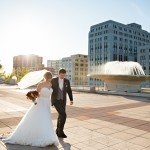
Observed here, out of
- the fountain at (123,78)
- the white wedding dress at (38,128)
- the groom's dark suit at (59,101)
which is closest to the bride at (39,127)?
the white wedding dress at (38,128)

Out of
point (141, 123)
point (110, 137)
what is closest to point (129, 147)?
point (110, 137)

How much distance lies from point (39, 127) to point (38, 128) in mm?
36

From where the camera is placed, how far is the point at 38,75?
8352mm

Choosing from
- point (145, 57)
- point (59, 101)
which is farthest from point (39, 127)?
point (145, 57)

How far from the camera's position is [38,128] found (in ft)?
20.8

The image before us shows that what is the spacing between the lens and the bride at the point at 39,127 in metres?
6.25

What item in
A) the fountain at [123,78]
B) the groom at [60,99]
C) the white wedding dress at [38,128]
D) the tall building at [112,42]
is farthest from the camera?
the tall building at [112,42]

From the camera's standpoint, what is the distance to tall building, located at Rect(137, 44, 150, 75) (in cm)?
10898

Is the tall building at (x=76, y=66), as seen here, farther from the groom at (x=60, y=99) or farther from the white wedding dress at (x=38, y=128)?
the white wedding dress at (x=38, y=128)

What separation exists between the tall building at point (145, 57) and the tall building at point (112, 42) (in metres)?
13.0

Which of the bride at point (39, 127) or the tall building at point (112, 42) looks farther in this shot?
the tall building at point (112, 42)

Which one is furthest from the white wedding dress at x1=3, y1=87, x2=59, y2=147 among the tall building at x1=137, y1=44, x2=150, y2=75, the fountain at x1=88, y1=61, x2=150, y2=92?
the tall building at x1=137, y1=44, x2=150, y2=75

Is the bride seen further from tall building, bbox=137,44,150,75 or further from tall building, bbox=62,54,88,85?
tall building, bbox=62,54,88,85

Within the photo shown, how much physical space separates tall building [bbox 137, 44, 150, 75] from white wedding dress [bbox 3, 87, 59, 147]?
10747 cm
